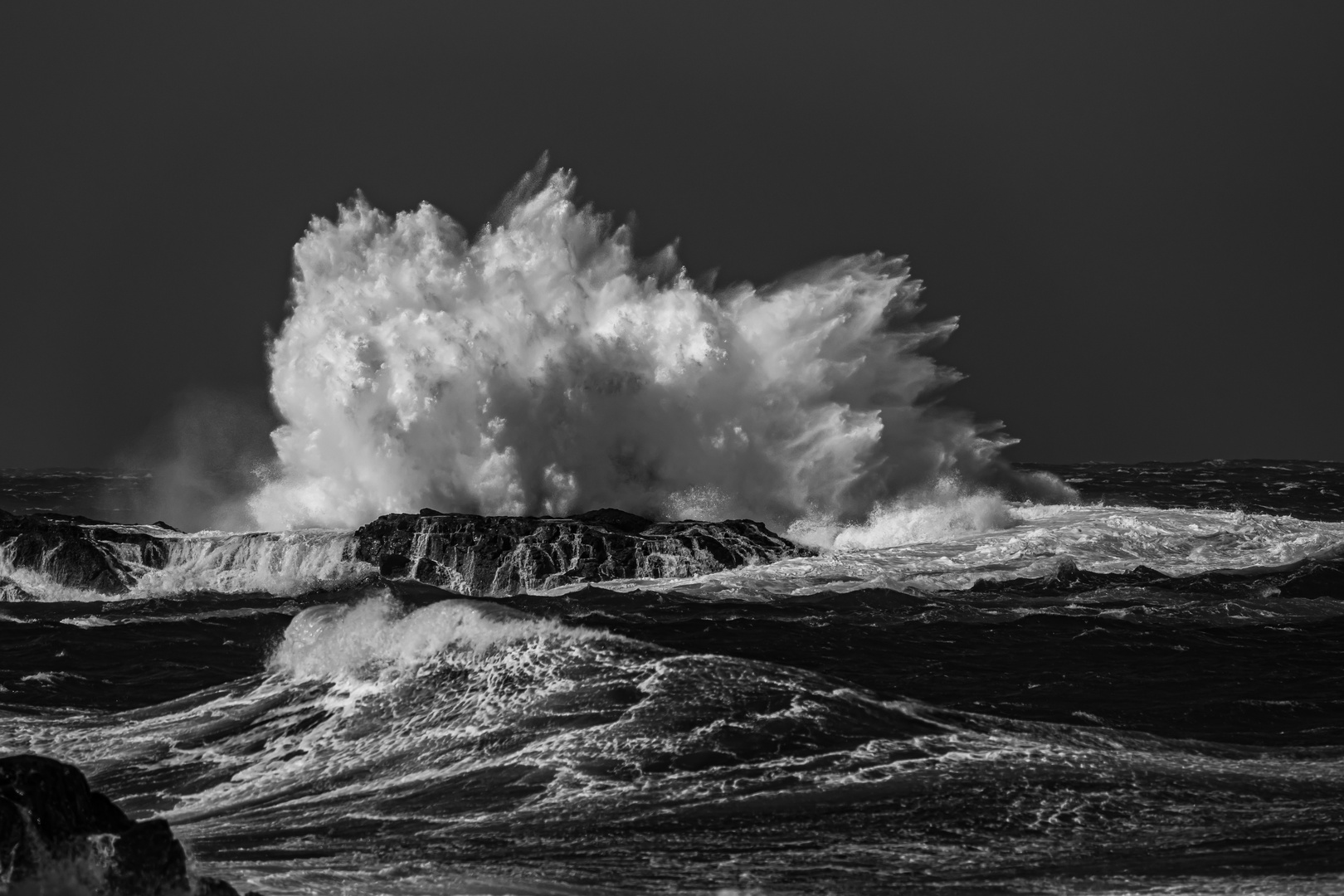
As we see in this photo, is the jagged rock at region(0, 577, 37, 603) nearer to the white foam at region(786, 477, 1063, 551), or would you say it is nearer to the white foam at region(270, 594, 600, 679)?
the white foam at region(270, 594, 600, 679)

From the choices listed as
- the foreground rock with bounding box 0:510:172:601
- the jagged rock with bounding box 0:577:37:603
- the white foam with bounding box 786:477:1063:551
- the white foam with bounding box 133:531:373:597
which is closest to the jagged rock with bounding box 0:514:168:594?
the foreground rock with bounding box 0:510:172:601

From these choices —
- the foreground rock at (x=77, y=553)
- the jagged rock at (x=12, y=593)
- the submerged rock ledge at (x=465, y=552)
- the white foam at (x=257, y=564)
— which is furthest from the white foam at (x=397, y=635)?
the foreground rock at (x=77, y=553)

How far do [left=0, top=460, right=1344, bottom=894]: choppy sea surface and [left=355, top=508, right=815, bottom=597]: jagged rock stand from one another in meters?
1.42

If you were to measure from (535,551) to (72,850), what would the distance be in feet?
74.3

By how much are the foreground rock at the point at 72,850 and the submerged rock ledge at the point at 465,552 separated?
2065 centimetres

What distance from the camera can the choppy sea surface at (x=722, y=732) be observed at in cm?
1352

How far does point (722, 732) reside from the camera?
56.0ft

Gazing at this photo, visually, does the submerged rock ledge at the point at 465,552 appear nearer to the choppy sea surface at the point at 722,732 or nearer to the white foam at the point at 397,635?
the choppy sea surface at the point at 722,732

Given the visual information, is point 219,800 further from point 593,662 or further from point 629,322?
point 629,322

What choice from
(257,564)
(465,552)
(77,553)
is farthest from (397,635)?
(77,553)

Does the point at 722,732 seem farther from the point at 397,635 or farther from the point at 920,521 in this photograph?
the point at 920,521

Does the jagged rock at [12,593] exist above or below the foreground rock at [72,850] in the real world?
above

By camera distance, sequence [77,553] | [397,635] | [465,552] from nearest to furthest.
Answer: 1. [397,635]
2. [465,552]
3. [77,553]

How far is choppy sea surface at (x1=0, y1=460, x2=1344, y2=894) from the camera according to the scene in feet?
44.3
